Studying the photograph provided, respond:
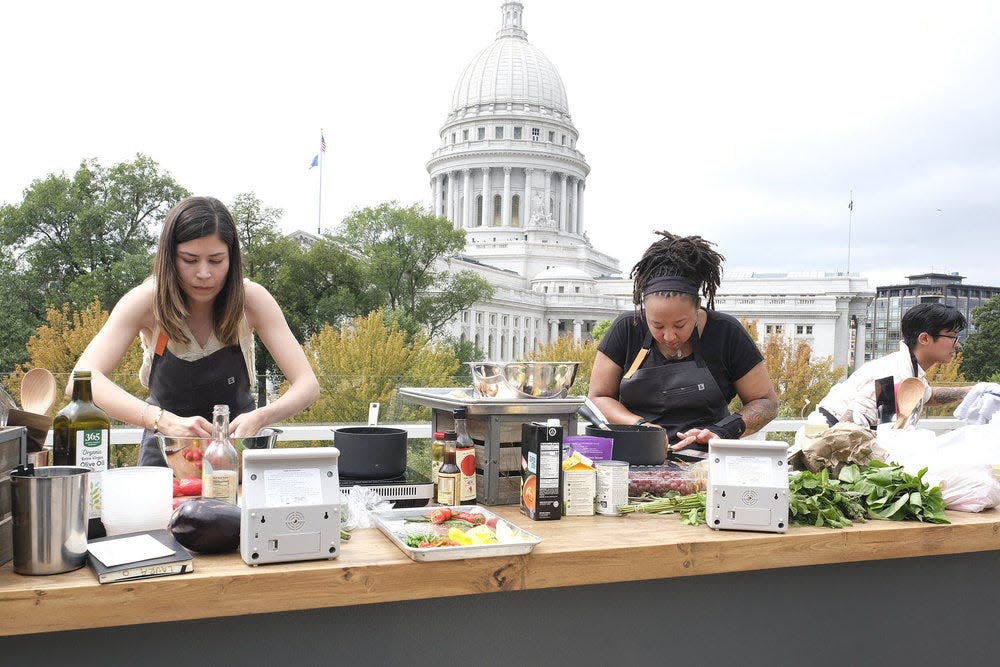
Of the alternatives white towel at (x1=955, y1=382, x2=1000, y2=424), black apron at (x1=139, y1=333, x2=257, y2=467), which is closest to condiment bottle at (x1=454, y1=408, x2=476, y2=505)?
black apron at (x1=139, y1=333, x2=257, y2=467)

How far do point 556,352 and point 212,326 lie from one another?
714 inches

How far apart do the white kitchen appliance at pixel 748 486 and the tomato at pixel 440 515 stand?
72 centimetres

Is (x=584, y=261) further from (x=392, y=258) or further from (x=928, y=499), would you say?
(x=928, y=499)

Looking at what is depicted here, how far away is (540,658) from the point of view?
2199 mm

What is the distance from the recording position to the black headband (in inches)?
129

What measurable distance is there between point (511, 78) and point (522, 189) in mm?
11444

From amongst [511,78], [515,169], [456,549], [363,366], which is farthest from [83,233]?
[511,78]

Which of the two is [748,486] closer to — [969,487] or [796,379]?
[969,487]

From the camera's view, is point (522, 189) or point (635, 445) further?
point (522, 189)

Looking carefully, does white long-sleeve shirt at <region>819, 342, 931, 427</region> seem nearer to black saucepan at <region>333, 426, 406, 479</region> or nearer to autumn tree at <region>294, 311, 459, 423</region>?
black saucepan at <region>333, 426, 406, 479</region>

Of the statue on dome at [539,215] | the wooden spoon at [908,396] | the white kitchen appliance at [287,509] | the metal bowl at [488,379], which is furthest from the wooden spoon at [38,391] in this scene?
the statue on dome at [539,215]

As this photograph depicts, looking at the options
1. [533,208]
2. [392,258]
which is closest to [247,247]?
[392,258]

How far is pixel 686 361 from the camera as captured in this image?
348 centimetres

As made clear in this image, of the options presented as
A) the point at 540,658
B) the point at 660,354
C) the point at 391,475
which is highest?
the point at 660,354
